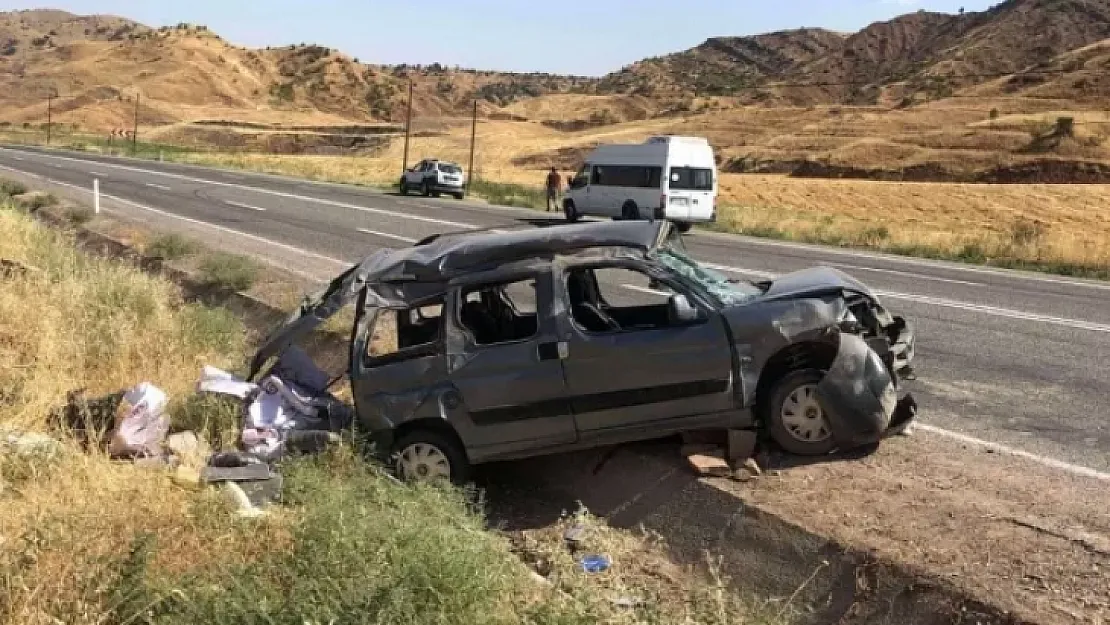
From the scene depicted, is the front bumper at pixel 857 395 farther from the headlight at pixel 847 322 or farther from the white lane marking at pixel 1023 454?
the white lane marking at pixel 1023 454

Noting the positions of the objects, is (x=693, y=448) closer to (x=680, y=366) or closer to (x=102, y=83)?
(x=680, y=366)

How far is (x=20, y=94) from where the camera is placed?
412ft

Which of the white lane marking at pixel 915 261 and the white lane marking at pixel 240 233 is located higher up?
the white lane marking at pixel 915 261

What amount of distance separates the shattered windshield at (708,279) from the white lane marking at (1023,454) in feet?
5.60

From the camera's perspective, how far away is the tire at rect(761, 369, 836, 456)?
631cm

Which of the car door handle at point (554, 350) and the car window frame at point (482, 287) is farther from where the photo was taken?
the car window frame at point (482, 287)

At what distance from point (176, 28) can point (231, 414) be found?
6179 inches

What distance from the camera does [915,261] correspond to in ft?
65.5

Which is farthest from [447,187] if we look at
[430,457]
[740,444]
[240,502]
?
[240,502]

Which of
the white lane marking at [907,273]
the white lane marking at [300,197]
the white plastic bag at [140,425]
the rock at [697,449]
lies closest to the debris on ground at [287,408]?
the white plastic bag at [140,425]

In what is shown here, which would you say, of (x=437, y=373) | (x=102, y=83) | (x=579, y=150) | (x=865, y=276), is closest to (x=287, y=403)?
(x=437, y=373)

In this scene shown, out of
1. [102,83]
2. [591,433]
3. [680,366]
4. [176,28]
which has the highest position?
[176,28]

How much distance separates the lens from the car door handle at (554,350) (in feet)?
20.9

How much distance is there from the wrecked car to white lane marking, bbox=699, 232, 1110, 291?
37.2 ft
